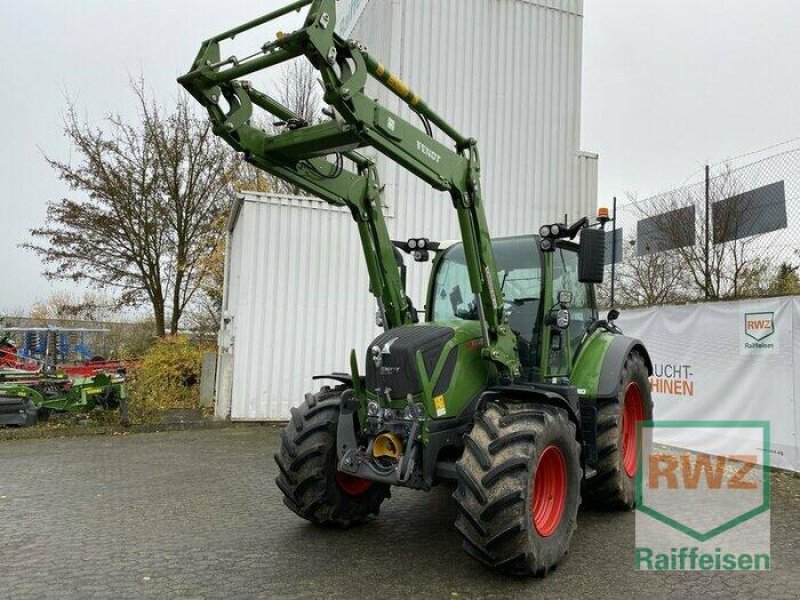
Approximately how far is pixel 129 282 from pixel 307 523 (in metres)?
13.1

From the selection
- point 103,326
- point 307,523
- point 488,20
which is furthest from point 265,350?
point 103,326

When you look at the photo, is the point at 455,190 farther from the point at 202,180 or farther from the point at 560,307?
the point at 202,180

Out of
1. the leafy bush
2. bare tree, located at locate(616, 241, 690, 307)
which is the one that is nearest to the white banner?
bare tree, located at locate(616, 241, 690, 307)

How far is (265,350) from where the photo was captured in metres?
10.3

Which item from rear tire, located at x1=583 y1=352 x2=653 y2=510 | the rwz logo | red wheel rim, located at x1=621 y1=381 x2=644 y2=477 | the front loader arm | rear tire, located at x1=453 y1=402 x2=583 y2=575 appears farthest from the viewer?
the rwz logo

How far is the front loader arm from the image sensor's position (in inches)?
141

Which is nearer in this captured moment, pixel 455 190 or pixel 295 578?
pixel 295 578

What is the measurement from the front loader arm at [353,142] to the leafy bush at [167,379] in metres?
8.17

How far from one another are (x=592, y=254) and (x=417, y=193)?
700 cm

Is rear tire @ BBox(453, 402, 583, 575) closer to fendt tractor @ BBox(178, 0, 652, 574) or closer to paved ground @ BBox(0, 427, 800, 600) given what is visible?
fendt tractor @ BBox(178, 0, 652, 574)

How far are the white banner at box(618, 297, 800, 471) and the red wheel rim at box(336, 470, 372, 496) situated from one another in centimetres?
507

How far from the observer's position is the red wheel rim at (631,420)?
19.9ft

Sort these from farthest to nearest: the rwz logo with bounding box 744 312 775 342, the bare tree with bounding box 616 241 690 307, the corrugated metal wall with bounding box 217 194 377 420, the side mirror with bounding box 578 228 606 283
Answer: the bare tree with bounding box 616 241 690 307
the corrugated metal wall with bounding box 217 194 377 420
the rwz logo with bounding box 744 312 775 342
the side mirror with bounding box 578 228 606 283

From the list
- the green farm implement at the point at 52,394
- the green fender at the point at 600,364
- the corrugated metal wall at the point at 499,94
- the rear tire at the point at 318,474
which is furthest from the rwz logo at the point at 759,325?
the green farm implement at the point at 52,394
